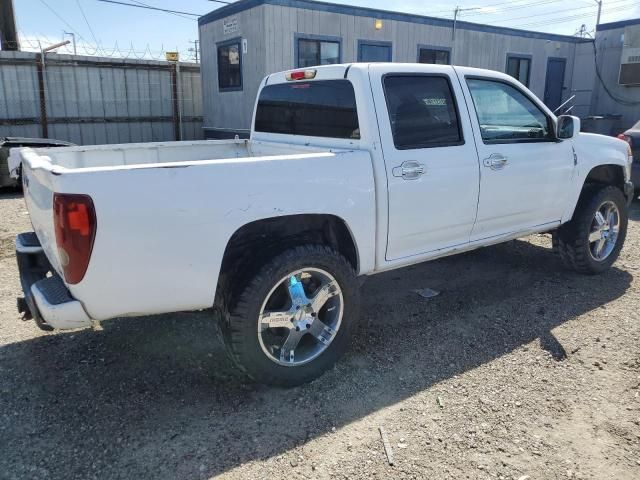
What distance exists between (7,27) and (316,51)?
7.99 m

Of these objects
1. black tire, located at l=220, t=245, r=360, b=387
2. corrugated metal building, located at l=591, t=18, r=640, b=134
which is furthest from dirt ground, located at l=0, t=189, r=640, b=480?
corrugated metal building, located at l=591, t=18, r=640, b=134

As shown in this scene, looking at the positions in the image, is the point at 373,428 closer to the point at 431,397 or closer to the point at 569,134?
the point at 431,397

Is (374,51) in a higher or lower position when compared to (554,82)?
higher

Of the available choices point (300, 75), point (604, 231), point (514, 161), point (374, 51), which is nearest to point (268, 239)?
point (300, 75)

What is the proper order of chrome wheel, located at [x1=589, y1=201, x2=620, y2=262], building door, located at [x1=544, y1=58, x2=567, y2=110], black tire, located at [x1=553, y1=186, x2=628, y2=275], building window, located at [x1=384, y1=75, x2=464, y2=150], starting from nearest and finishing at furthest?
building window, located at [x1=384, y1=75, x2=464, y2=150], black tire, located at [x1=553, y1=186, x2=628, y2=275], chrome wheel, located at [x1=589, y1=201, x2=620, y2=262], building door, located at [x1=544, y1=58, x2=567, y2=110]

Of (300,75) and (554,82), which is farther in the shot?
(554,82)

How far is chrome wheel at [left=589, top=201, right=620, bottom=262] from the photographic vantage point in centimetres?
528

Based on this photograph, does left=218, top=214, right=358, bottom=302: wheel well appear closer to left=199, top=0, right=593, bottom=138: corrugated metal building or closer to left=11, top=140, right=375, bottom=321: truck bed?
left=11, top=140, right=375, bottom=321: truck bed

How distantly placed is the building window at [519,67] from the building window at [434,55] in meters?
2.85

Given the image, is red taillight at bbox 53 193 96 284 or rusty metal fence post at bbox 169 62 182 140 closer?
red taillight at bbox 53 193 96 284

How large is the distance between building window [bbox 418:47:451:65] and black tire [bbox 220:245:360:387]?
12.5 meters

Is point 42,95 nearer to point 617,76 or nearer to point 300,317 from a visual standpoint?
point 300,317

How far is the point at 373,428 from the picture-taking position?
3016 millimetres

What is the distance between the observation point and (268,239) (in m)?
3.34
